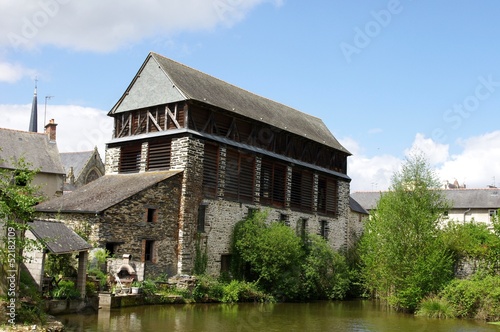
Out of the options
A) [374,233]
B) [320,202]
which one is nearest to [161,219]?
[374,233]

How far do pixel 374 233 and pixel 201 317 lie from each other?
479 inches

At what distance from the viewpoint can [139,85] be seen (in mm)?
29188

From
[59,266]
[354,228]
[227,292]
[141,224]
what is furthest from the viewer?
[354,228]

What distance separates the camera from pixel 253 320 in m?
19.8

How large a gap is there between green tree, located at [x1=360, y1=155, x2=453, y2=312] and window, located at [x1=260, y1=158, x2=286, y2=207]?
6352 millimetres

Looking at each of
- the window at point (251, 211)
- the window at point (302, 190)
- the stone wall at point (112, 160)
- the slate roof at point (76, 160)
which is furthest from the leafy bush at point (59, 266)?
the slate roof at point (76, 160)

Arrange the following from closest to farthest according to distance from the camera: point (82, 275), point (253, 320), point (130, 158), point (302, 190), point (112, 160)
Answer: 1. point (82, 275)
2. point (253, 320)
3. point (130, 158)
4. point (112, 160)
5. point (302, 190)

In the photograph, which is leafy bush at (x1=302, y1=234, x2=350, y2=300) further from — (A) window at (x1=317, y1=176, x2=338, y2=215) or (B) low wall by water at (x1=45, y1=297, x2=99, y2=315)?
(B) low wall by water at (x1=45, y1=297, x2=99, y2=315)

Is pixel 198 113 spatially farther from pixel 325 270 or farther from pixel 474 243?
pixel 474 243

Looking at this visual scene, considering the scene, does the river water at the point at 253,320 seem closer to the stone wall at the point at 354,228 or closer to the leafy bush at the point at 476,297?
the leafy bush at the point at 476,297

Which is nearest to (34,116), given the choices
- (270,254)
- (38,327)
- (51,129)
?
(51,129)

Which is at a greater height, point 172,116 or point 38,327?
point 172,116

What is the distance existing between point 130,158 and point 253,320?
12.6m

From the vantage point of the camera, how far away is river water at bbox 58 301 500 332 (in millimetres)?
16922
